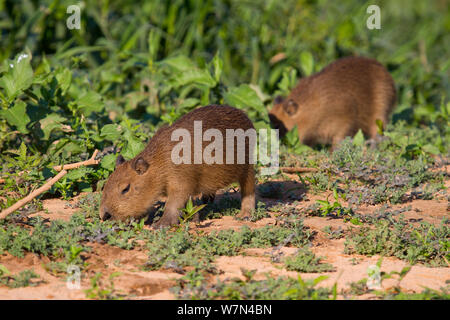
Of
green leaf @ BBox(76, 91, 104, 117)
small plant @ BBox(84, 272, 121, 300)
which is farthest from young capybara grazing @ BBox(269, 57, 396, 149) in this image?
small plant @ BBox(84, 272, 121, 300)

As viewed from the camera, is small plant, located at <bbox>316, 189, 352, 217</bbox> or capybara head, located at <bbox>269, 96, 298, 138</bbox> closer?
small plant, located at <bbox>316, 189, 352, 217</bbox>

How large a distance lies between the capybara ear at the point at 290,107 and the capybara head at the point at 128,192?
3.13 m

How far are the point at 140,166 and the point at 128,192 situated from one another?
235mm

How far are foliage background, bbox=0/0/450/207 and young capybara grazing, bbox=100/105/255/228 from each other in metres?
0.62

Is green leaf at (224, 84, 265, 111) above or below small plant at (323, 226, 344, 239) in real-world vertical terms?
above

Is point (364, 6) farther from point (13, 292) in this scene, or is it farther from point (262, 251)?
point (13, 292)

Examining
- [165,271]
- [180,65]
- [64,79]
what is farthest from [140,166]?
[180,65]

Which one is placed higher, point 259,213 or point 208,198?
point 208,198

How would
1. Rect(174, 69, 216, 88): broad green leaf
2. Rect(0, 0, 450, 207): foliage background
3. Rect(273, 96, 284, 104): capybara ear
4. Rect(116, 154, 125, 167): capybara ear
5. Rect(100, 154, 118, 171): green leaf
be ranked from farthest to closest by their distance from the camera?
Rect(273, 96, 284, 104): capybara ear < Rect(174, 69, 216, 88): broad green leaf < Rect(0, 0, 450, 207): foliage background < Rect(100, 154, 118, 171): green leaf < Rect(116, 154, 125, 167): capybara ear

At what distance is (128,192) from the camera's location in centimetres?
502

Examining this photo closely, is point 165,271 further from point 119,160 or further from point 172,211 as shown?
point 119,160

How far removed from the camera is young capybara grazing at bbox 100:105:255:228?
4.98 m

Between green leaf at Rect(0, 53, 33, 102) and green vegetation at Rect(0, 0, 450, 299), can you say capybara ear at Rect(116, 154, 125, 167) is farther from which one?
green leaf at Rect(0, 53, 33, 102)
